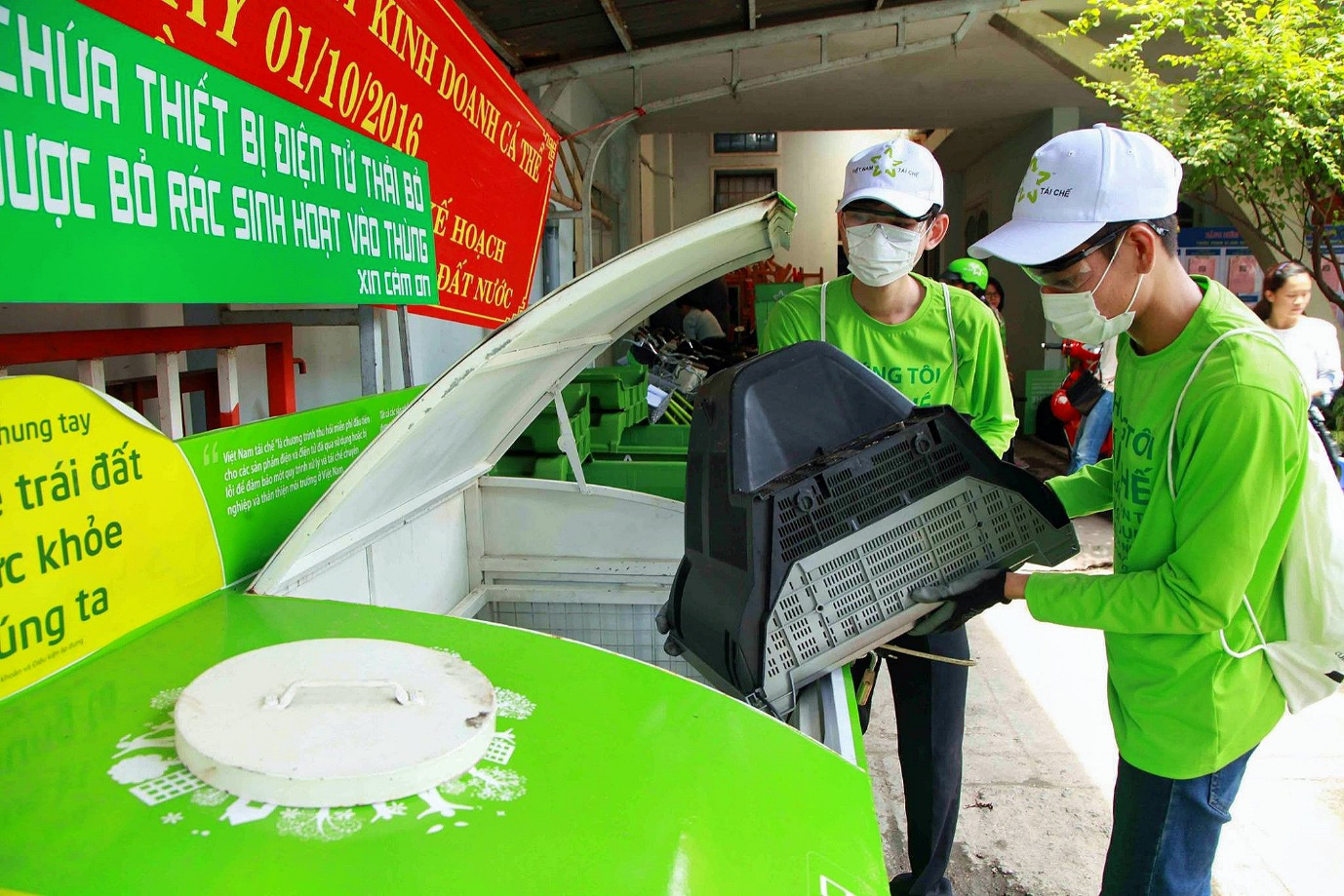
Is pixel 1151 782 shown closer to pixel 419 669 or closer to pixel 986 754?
pixel 419 669

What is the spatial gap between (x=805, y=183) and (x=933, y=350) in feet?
65.3

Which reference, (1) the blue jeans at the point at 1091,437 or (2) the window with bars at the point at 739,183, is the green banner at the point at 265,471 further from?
(2) the window with bars at the point at 739,183

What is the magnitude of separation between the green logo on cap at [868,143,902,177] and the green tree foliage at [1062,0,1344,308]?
5814 millimetres

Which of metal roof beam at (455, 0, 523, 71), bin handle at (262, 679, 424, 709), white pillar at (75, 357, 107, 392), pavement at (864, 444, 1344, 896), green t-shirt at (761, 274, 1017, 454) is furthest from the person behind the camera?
metal roof beam at (455, 0, 523, 71)

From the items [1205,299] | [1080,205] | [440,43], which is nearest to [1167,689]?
[1205,299]

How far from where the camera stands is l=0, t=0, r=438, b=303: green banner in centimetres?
130

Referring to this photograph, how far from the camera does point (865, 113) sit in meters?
11.9

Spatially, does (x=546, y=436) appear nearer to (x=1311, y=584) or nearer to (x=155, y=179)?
(x=155, y=179)

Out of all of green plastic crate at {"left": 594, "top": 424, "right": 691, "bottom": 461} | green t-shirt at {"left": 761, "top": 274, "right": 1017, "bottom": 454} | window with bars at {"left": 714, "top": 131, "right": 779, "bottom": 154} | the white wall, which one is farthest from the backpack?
window with bars at {"left": 714, "top": 131, "right": 779, "bottom": 154}

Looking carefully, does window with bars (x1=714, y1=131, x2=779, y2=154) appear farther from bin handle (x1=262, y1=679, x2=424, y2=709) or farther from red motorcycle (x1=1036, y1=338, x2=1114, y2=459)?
bin handle (x1=262, y1=679, x2=424, y2=709)

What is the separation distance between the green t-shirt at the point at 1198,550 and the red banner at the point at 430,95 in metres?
1.84

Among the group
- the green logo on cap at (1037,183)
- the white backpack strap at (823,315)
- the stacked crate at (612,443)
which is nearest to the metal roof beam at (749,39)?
the stacked crate at (612,443)

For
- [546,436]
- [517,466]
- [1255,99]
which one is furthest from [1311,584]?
[1255,99]

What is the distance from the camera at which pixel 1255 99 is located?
6746mm
